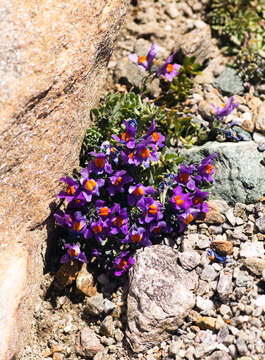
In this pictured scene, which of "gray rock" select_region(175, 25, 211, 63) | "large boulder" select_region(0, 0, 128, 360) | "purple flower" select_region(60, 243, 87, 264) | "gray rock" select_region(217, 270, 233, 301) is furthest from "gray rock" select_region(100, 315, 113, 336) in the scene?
"gray rock" select_region(175, 25, 211, 63)

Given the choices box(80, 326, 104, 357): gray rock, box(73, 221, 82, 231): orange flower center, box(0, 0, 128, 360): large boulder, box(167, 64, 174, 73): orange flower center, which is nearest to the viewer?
box(0, 0, 128, 360): large boulder

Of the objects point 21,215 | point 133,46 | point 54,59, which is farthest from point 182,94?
point 21,215

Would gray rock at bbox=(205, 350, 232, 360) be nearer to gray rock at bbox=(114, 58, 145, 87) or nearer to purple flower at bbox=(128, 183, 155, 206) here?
purple flower at bbox=(128, 183, 155, 206)

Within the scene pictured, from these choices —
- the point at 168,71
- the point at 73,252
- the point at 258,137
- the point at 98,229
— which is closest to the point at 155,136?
the point at 168,71

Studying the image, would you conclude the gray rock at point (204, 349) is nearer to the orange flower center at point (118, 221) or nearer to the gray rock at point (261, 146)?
the orange flower center at point (118, 221)

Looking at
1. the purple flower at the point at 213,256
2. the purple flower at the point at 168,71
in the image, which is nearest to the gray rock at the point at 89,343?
the purple flower at the point at 213,256

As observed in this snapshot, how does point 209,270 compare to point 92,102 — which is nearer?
point 209,270

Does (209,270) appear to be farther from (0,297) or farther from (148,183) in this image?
(0,297)
